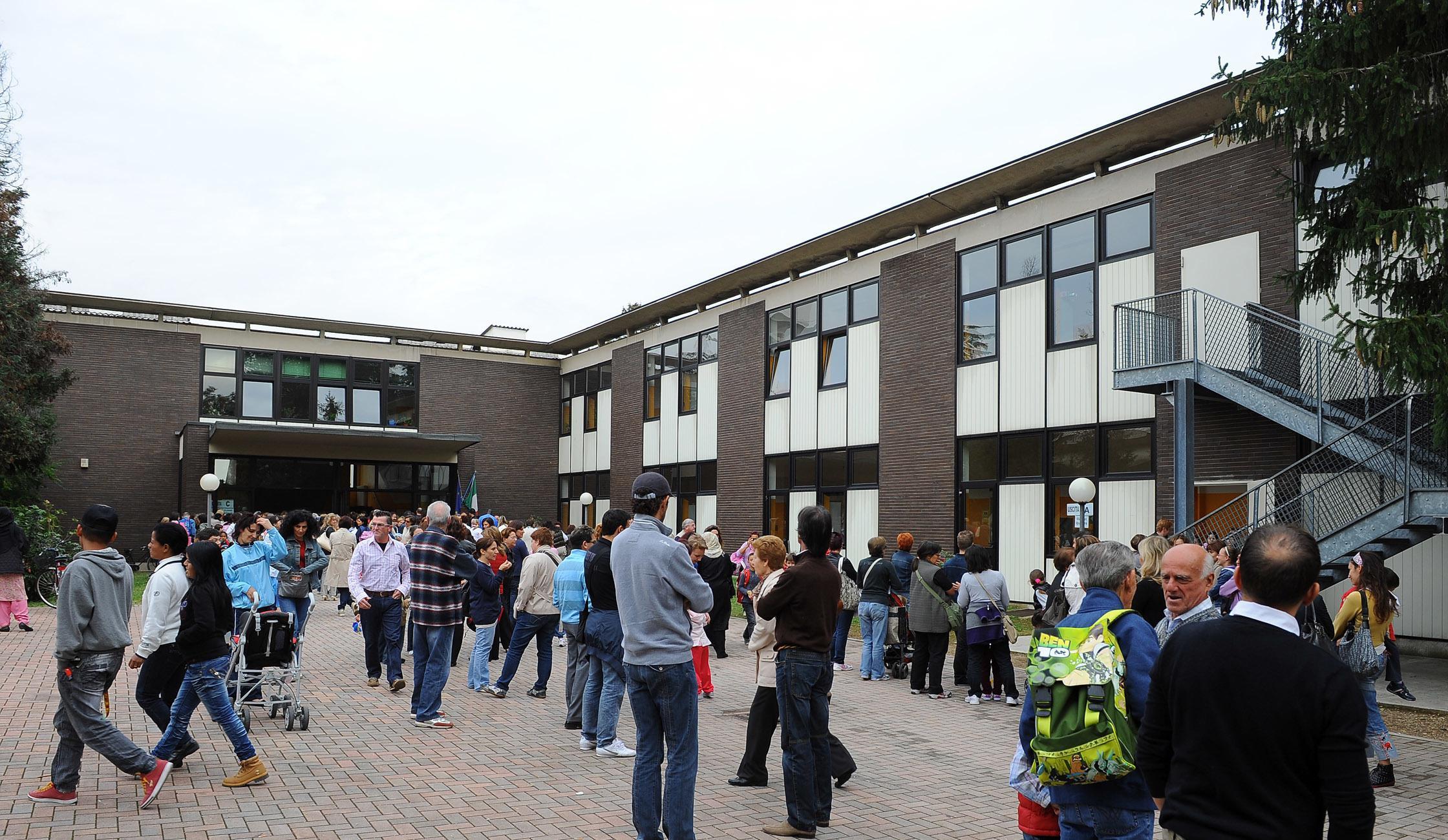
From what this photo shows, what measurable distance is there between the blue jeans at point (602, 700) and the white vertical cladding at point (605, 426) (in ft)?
83.3

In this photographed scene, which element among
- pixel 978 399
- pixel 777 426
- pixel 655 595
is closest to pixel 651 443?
pixel 777 426

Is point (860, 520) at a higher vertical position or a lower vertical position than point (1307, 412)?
lower

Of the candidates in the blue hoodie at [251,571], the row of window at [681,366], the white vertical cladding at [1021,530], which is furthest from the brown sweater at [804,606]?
the row of window at [681,366]

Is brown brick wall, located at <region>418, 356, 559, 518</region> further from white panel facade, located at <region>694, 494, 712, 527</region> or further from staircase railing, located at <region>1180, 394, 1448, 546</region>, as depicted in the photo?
Answer: staircase railing, located at <region>1180, 394, 1448, 546</region>

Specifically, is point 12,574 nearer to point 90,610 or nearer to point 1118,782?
point 90,610

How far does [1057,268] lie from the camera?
18.5 meters

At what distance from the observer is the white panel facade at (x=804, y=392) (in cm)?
2448

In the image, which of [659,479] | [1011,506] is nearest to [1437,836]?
[659,479]

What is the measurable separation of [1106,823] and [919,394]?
1774cm

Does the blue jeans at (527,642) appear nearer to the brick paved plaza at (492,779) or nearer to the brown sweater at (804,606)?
the brick paved plaza at (492,779)

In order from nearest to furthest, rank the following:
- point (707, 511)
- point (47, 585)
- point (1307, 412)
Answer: point (1307, 412) < point (47, 585) < point (707, 511)

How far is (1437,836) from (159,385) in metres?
33.7

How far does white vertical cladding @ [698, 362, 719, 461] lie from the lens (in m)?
28.4

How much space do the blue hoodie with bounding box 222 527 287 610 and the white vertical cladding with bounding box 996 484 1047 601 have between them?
13259mm
